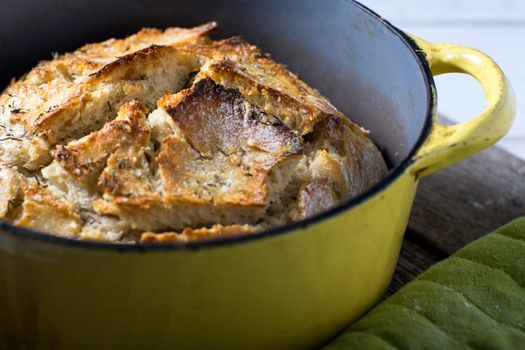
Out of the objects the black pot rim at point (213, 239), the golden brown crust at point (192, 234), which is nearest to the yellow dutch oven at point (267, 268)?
the black pot rim at point (213, 239)

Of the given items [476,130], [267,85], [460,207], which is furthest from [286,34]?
[476,130]

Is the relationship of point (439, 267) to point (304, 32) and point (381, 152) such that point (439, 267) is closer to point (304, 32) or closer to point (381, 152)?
point (381, 152)

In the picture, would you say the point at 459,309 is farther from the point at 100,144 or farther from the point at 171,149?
the point at 100,144

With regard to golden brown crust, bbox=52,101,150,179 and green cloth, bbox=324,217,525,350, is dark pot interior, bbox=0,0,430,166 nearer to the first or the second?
green cloth, bbox=324,217,525,350

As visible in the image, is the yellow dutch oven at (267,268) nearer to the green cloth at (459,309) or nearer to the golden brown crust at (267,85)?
the green cloth at (459,309)

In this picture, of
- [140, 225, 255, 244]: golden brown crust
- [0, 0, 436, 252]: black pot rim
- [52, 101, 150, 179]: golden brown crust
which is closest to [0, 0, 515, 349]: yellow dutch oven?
[0, 0, 436, 252]: black pot rim
